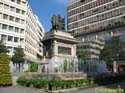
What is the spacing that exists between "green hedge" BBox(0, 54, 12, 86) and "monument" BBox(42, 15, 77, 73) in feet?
17.7

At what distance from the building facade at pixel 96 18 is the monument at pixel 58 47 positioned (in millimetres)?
43107

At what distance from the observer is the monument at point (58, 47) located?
3328cm

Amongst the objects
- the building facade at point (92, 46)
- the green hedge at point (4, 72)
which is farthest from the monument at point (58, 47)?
the building facade at point (92, 46)

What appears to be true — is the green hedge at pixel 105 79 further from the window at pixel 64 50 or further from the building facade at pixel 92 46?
the building facade at pixel 92 46

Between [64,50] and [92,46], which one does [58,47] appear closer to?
[64,50]

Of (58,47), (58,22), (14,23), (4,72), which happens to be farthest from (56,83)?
(14,23)

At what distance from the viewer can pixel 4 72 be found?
29984 mm

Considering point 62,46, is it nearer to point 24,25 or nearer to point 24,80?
point 24,80

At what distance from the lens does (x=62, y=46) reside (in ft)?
113

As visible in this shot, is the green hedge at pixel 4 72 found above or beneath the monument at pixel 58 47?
beneath

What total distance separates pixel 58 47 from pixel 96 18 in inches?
2137

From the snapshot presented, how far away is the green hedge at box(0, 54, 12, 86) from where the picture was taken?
29.6 m

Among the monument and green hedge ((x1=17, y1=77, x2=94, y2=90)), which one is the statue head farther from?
green hedge ((x1=17, y1=77, x2=94, y2=90))

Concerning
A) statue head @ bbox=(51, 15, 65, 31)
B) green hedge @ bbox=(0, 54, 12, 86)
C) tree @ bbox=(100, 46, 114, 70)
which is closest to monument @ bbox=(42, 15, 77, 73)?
statue head @ bbox=(51, 15, 65, 31)
